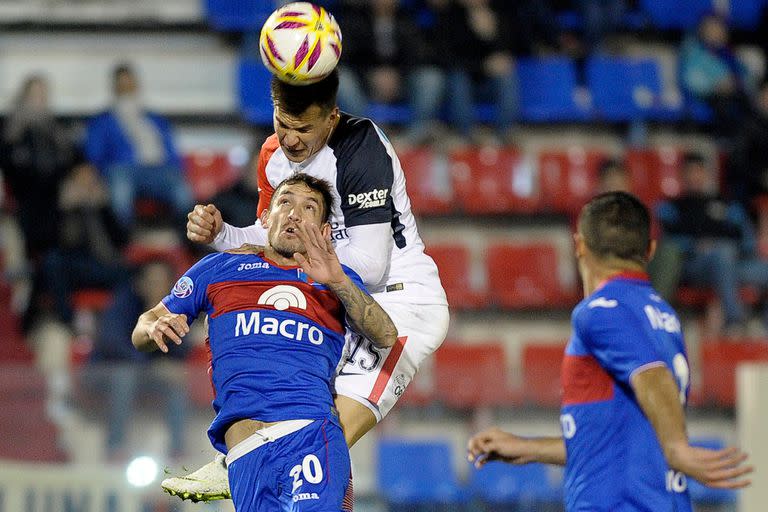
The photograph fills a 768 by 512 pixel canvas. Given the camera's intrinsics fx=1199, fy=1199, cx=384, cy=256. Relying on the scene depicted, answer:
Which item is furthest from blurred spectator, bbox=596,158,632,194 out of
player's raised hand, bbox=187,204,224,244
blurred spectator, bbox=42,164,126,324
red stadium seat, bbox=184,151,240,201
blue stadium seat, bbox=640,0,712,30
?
player's raised hand, bbox=187,204,224,244

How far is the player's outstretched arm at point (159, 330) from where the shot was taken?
3967 mm

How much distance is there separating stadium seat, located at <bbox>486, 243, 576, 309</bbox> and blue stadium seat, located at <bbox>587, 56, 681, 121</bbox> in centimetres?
→ 173

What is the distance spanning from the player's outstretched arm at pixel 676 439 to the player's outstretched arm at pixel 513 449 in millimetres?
694

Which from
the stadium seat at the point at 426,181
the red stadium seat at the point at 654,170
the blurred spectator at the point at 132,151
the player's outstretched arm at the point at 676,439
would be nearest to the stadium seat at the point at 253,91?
the blurred spectator at the point at 132,151

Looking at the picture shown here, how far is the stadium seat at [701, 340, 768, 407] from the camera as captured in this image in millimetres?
8273

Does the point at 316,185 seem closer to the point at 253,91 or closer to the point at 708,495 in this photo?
the point at 708,495

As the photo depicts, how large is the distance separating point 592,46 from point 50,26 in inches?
205

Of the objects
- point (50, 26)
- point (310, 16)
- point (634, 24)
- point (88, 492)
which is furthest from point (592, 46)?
point (310, 16)

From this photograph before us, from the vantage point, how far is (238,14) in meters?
11.2

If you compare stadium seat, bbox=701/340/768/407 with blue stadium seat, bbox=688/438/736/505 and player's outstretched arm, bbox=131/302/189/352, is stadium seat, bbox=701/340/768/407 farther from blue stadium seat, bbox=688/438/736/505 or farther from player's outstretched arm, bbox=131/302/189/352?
player's outstretched arm, bbox=131/302/189/352

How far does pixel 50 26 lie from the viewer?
1142cm

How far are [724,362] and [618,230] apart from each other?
515 centimetres

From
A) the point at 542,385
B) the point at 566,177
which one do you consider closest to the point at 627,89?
the point at 566,177

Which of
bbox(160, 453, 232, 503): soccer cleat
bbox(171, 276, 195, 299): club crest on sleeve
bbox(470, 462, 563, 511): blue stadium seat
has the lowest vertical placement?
bbox(470, 462, 563, 511): blue stadium seat
